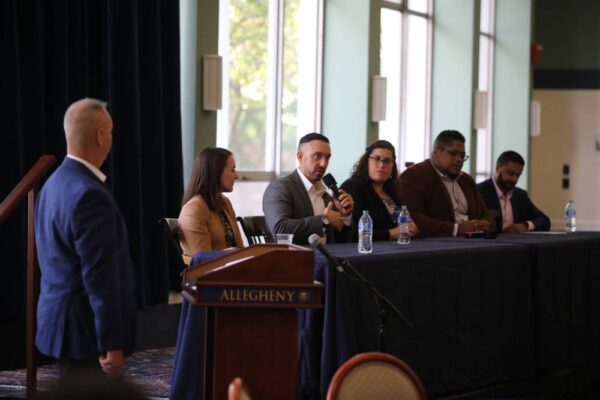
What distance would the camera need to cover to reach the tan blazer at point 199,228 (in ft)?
16.3

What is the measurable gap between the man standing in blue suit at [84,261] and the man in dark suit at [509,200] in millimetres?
4933

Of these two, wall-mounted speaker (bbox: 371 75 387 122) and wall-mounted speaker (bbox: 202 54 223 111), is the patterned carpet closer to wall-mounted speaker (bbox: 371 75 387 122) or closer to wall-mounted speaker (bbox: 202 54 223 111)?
wall-mounted speaker (bbox: 202 54 223 111)

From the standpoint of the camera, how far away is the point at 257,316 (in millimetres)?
3301

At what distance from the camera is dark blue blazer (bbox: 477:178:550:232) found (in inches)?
314

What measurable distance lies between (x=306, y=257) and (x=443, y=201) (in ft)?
11.6

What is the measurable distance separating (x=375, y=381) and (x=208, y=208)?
251 centimetres

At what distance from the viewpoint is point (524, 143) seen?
42.8 feet

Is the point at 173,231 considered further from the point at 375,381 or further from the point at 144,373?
the point at 375,381

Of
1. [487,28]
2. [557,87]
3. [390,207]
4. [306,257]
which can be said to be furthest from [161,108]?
[557,87]

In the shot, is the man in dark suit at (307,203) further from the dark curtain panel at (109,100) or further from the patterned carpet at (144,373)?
the dark curtain panel at (109,100)

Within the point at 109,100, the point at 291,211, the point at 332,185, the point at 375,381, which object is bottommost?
the point at 375,381

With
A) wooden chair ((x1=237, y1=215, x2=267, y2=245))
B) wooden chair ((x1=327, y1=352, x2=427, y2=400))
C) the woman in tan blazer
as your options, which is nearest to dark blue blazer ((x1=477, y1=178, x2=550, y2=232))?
wooden chair ((x1=237, y1=215, x2=267, y2=245))

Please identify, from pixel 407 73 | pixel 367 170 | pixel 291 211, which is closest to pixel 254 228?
pixel 291 211

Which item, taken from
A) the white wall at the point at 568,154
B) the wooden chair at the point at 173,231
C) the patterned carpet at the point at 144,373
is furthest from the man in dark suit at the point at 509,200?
the white wall at the point at 568,154
